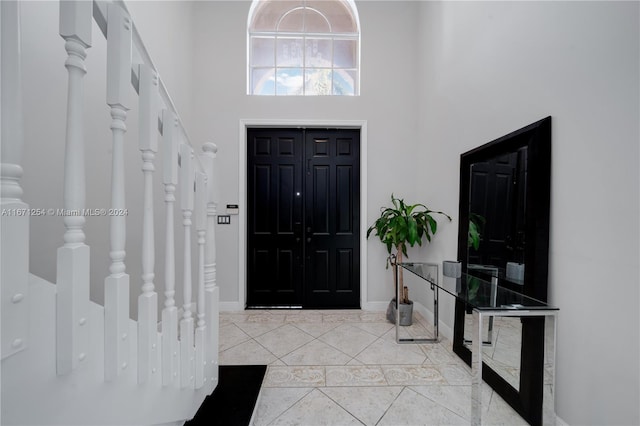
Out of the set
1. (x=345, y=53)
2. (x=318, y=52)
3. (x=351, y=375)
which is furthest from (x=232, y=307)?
(x=345, y=53)

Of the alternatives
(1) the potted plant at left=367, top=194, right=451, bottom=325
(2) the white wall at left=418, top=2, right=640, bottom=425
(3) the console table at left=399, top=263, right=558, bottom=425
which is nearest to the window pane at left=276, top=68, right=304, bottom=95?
(1) the potted plant at left=367, top=194, right=451, bottom=325

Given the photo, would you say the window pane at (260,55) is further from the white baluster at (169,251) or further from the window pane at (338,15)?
the white baluster at (169,251)

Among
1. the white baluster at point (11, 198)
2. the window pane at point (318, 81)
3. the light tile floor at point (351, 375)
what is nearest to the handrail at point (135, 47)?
the white baluster at point (11, 198)

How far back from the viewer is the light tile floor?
4.87ft

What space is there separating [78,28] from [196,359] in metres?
1.26

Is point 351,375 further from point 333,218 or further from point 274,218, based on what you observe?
point 274,218

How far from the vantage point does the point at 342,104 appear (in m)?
3.12

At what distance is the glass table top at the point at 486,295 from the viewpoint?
49.0 inches

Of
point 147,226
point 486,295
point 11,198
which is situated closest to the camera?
point 11,198

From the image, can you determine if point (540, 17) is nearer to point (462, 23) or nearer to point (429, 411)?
point (462, 23)

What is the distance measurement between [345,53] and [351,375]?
3510 millimetres

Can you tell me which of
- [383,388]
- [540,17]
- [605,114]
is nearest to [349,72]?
[540,17]

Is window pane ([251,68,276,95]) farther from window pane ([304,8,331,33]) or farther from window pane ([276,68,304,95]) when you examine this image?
window pane ([304,8,331,33])

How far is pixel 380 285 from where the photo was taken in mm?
3143
